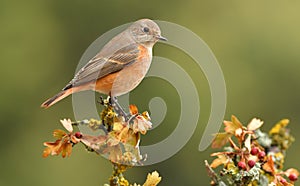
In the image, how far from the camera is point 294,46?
11672 mm

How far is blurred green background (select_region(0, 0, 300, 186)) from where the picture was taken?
10.9m

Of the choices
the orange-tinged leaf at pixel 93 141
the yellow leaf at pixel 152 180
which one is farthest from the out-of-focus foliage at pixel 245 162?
the orange-tinged leaf at pixel 93 141

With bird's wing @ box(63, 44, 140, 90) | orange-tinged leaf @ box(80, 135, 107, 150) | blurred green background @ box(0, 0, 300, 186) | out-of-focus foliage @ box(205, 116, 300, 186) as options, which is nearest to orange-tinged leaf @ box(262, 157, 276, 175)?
out-of-focus foliage @ box(205, 116, 300, 186)

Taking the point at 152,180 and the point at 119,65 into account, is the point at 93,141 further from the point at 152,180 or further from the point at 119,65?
the point at 119,65

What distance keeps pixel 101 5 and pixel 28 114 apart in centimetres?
225

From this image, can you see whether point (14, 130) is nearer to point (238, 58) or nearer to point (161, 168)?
point (161, 168)

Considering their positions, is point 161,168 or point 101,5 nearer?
point 161,168

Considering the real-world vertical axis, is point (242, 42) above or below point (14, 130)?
above

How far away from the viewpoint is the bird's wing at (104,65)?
2.79 m

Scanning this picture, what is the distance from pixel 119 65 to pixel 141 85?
26.9 feet

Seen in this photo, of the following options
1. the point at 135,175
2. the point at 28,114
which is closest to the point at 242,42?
the point at 135,175

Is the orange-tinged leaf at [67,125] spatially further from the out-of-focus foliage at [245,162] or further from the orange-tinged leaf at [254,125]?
the orange-tinged leaf at [254,125]

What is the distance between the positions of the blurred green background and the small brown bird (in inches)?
279

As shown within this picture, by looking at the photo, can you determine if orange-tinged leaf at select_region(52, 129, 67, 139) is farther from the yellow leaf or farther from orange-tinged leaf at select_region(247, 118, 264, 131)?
orange-tinged leaf at select_region(247, 118, 264, 131)
